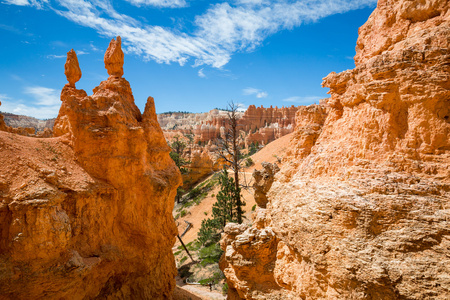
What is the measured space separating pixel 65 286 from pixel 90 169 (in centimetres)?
364

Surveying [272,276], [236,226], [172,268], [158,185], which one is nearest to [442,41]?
[272,276]

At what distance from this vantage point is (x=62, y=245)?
20.3ft

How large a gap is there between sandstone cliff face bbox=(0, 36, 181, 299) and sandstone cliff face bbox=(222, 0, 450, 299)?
5.71 m

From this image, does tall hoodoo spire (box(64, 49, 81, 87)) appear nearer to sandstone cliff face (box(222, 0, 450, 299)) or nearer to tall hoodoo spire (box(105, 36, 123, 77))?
tall hoodoo spire (box(105, 36, 123, 77))

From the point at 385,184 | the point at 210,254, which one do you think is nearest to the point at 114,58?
the point at 385,184

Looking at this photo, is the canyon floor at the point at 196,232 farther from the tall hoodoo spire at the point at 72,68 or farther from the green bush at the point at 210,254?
the tall hoodoo spire at the point at 72,68

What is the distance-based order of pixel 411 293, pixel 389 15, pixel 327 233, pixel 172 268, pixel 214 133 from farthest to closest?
1. pixel 214 133
2. pixel 172 268
3. pixel 389 15
4. pixel 327 233
5. pixel 411 293

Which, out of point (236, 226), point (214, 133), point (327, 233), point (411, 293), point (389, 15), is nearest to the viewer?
point (411, 293)

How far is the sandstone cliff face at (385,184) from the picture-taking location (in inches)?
143

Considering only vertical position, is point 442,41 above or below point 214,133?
below

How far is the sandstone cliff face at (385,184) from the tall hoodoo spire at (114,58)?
9166mm

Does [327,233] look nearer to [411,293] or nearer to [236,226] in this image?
[411,293]

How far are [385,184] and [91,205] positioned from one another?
8037 mm

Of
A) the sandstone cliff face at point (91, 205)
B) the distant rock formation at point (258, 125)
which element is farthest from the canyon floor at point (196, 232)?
the distant rock formation at point (258, 125)
